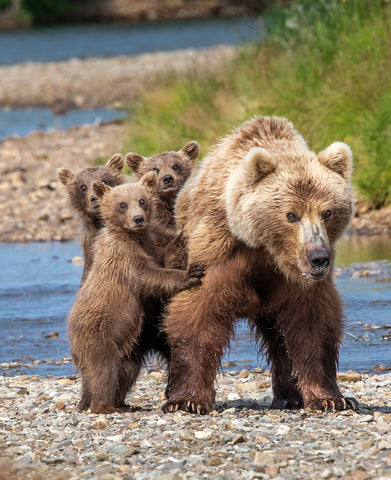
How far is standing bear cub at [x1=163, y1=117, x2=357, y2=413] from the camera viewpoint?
18.0 feet

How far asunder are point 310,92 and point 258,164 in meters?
7.95

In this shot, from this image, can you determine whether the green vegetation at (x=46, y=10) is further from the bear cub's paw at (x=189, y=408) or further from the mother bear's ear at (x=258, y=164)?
the mother bear's ear at (x=258, y=164)

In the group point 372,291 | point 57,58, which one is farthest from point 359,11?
point 57,58

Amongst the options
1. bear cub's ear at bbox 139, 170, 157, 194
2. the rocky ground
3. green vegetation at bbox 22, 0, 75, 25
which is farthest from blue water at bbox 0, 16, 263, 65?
bear cub's ear at bbox 139, 170, 157, 194

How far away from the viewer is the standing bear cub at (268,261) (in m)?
5.50

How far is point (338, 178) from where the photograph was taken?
5.64 m

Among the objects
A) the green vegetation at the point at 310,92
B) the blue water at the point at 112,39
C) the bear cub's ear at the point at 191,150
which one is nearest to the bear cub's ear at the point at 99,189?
the bear cub's ear at the point at 191,150

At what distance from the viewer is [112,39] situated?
4578 centimetres

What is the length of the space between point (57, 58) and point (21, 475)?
3613 centimetres

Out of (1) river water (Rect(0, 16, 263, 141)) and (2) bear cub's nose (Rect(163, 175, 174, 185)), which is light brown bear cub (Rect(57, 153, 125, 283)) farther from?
(1) river water (Rect(0, 16, 263, 141))

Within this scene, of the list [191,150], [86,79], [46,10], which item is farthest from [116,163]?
[46,10]

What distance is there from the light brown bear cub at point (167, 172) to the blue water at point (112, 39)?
28.6 meters

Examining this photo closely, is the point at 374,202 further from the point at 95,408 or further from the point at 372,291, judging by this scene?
the point at 95,408

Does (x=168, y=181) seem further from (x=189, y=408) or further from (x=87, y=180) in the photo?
(x=189, y=408)
